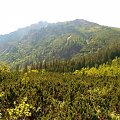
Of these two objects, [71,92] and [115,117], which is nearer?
[115,117]

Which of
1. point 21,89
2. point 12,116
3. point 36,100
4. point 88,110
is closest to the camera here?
point 12,116

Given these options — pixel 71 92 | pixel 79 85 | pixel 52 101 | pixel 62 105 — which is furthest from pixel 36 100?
pixel 79 85

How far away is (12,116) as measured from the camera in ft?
152

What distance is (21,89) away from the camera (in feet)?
207

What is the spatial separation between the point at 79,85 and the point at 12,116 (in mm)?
41034

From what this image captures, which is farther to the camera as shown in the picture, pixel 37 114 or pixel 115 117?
pixel 37 114

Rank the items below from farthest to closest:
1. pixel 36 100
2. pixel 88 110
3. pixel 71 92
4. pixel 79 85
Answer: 1. pixel 79 85
2. pixel 71 92
3. pixel 36 100
4. pixel 88 110

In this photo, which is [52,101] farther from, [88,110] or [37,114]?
[88,110]

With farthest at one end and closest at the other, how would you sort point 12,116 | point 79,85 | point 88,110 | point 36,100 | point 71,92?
point 79,85 → point 71,92 → point 36,100 → point 88,110 → point 12,116

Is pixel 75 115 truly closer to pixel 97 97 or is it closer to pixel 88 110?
pixel 88 110

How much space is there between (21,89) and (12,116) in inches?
670

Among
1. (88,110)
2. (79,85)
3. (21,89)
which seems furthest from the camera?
(79,85)

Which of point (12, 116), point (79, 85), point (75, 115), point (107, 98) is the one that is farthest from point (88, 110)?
point (79, 85)

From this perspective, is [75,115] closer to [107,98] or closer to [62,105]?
[62,105]
